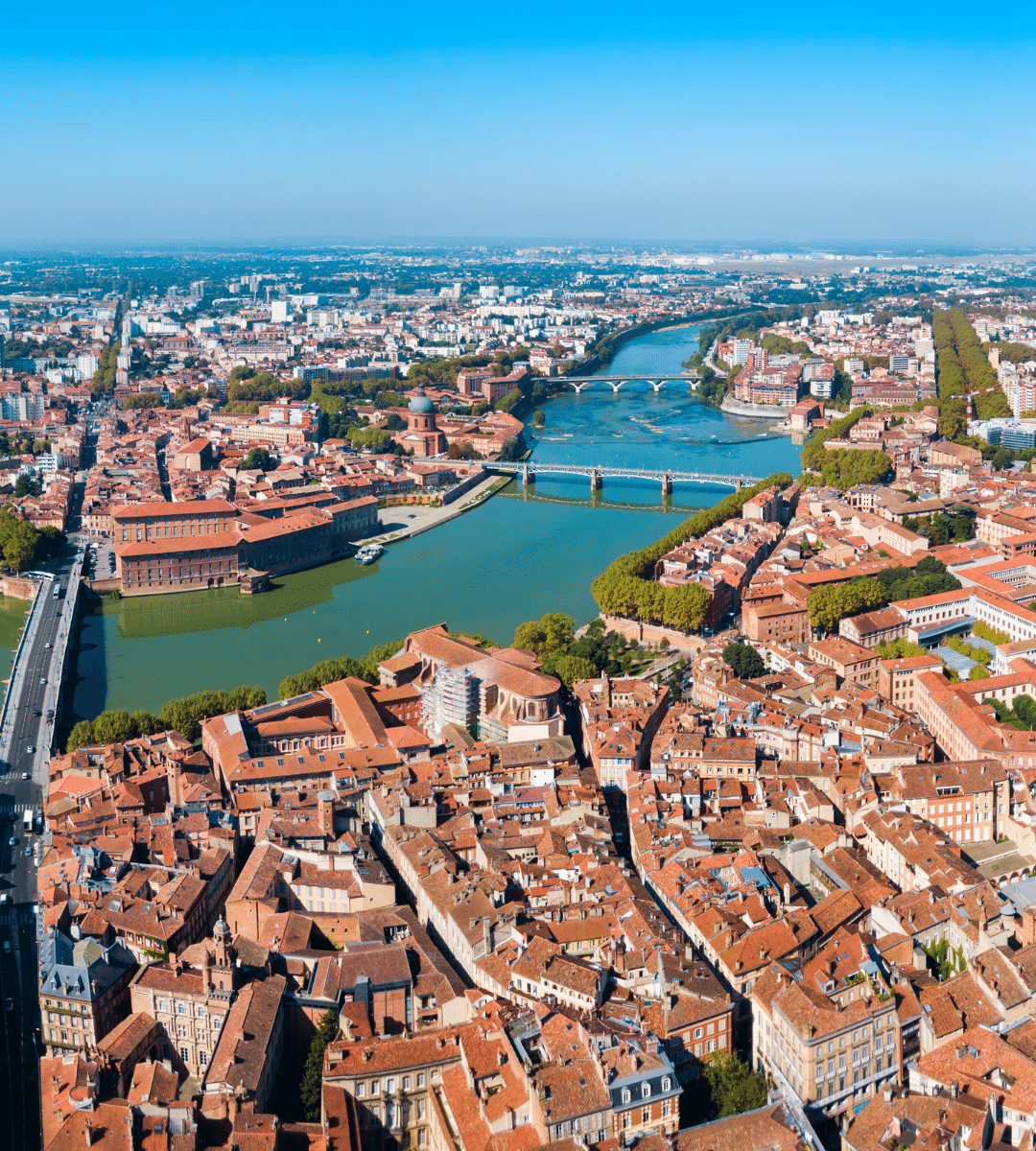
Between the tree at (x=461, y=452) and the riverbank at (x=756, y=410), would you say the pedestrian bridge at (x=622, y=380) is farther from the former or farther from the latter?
the tree at (x=461, y=452)

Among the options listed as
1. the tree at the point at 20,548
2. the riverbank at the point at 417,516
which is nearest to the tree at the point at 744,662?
the riverbank at the point at 417,516

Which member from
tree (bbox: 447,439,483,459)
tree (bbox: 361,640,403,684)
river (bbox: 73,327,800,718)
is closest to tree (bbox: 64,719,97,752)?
river (bbox: 73,327,800,718)

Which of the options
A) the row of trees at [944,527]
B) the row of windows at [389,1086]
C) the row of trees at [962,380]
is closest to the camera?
the row of windows at [389,1086]

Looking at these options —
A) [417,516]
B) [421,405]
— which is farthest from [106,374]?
[417,516]

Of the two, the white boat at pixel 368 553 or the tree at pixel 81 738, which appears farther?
the white boat at pixel 368 553

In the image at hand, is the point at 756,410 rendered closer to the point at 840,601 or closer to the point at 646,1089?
the point at 840,601
